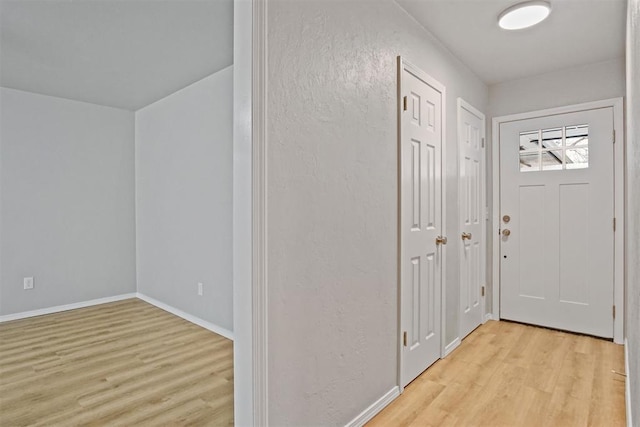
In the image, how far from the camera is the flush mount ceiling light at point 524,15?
2.25m

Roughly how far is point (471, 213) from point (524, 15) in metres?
1.63

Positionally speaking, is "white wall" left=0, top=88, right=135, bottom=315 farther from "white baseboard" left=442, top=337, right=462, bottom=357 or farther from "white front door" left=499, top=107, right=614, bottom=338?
"white front door" left=499, top=107, right=614, bottom=338

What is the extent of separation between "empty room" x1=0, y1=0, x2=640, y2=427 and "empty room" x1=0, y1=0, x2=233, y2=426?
0.03 metres

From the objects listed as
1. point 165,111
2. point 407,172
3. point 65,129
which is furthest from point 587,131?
point 65,129

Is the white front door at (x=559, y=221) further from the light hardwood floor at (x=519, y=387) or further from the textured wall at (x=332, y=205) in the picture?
the textured wall at (x=332, y=205)

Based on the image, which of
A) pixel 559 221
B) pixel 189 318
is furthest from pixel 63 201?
pixel 559 221

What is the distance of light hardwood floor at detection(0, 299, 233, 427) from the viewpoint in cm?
204

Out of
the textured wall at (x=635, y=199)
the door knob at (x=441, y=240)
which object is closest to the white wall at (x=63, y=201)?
the door knob at (x=441, y=240)

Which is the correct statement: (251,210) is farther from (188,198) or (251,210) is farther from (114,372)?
(188,198)

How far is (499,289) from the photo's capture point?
3.65 m

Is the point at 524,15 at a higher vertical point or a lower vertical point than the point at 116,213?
higher

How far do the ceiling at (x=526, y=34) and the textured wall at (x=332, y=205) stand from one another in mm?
376

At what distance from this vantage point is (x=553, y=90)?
3332 mm

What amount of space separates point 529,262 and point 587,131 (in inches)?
51.4
